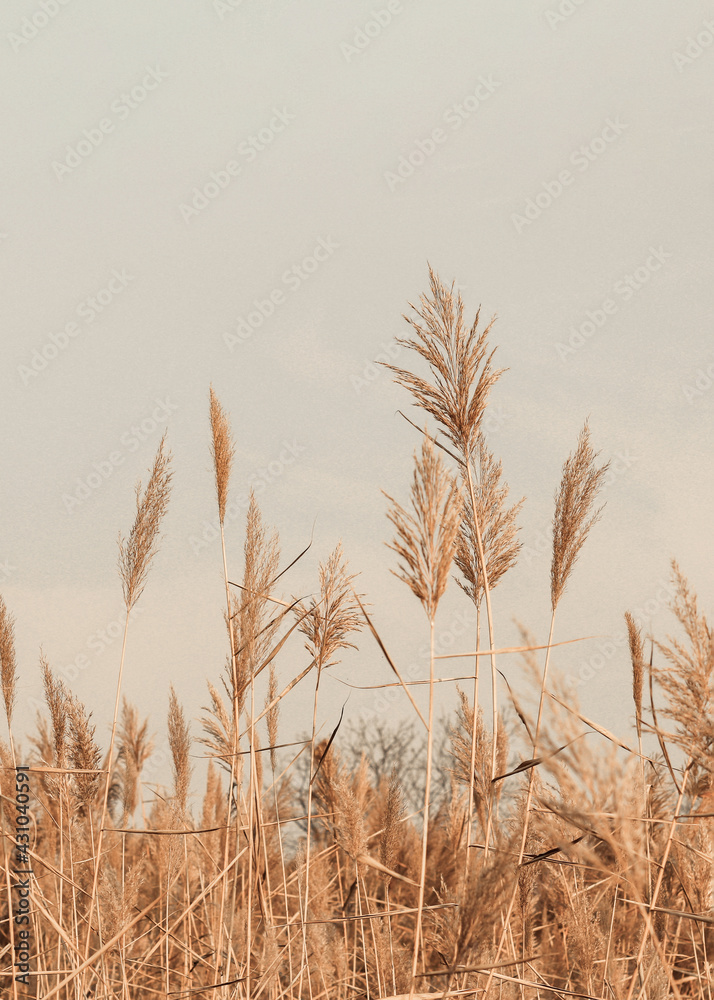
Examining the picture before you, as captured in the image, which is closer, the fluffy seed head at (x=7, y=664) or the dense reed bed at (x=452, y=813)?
the dense reed bed at (x=452, y=813)

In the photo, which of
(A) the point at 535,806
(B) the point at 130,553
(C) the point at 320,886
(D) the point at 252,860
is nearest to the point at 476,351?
(A) the point at 535,806

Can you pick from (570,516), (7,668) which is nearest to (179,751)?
(7,668)

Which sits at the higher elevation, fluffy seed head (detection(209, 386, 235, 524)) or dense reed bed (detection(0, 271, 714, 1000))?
fluffy seed head (detection(209, 386, 235, 524))

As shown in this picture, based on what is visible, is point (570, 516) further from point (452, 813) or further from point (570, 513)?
point (452, 813)

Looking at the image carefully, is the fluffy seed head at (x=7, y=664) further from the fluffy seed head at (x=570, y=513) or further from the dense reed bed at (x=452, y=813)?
the fluffy seed head at (x=570, y=513)

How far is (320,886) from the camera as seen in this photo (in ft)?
11.7

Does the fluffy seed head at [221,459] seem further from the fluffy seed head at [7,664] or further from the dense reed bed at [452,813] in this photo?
the fluffy seed head at [7,664]

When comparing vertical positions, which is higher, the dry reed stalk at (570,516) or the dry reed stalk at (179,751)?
the dry reed stalk at (570,516)

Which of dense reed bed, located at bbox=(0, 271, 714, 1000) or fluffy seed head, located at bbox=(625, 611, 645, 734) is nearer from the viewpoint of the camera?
dense reed bed, located at bbox=(0, 271, 714, 1000)

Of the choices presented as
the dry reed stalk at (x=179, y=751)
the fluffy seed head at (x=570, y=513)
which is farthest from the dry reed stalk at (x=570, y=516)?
the dry reed stalk at (x=179, y=751)

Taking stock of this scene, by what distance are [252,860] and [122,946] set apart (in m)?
0.78

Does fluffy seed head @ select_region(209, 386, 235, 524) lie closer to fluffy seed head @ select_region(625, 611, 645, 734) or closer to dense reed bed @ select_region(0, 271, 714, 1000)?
dense reed bed @ select_region(0, 271, 714, 1000)

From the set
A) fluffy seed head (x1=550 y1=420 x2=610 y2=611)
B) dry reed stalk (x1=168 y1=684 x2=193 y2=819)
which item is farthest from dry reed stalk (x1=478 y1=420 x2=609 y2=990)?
dry reed stalk (x1=168 y1=684 x2=193 y2=819)

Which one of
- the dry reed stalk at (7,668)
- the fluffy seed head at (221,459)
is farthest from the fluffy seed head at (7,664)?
the fluffy seed head at (221,459)
